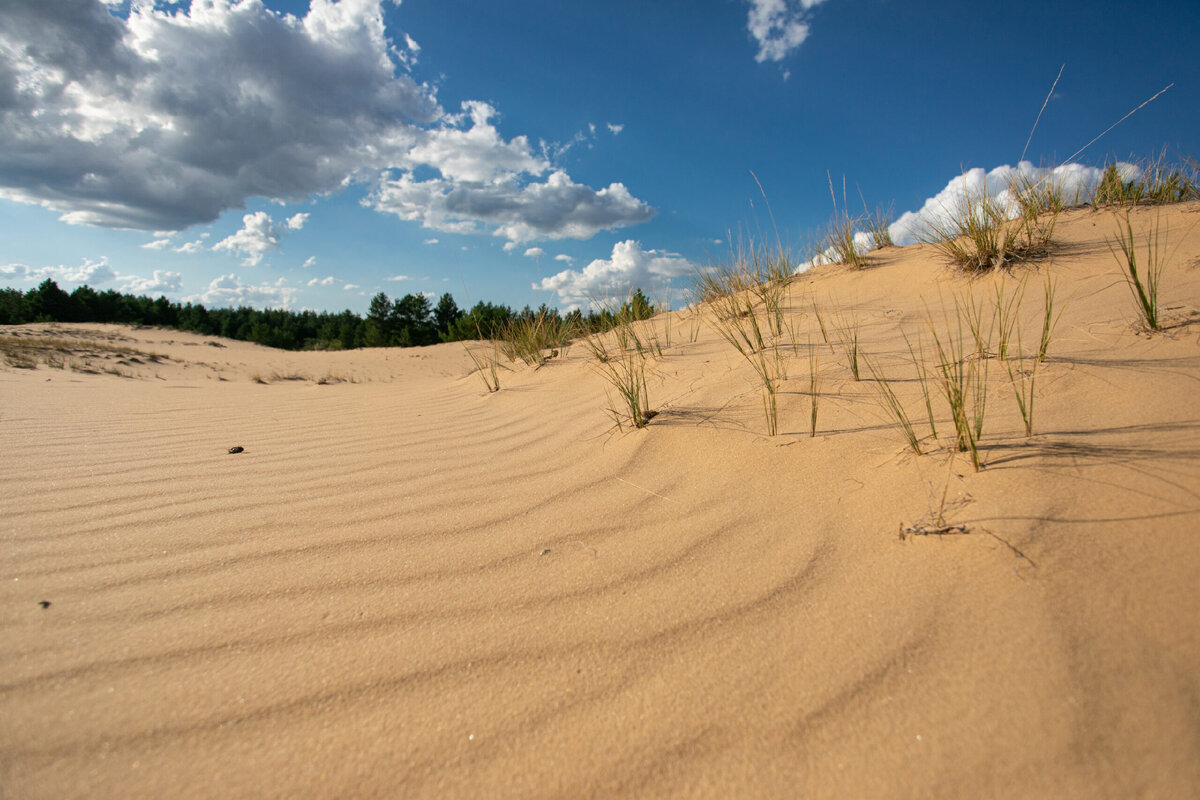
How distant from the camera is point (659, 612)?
48.5 inches

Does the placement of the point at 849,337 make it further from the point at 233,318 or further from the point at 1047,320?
the point at 233,318

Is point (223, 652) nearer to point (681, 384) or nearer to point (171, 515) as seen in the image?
point (171, 515)

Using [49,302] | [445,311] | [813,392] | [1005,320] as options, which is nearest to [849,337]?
[1005,320]

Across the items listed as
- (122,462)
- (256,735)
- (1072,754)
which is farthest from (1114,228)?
(122,462)

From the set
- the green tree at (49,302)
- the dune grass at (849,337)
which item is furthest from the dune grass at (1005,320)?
the green tree at (49,302)

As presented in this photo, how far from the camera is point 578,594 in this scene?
1322mm

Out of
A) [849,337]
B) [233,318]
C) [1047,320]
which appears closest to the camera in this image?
[1047,320]

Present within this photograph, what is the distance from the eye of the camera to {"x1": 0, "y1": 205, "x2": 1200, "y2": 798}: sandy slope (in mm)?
884

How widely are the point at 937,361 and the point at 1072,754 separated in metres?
1.77

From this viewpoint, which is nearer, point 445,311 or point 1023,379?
point 1023,379

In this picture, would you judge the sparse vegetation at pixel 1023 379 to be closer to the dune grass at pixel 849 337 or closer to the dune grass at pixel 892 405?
the dune grass at pixel 892 405

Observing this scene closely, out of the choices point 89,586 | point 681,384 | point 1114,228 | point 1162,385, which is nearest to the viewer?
point 89,586

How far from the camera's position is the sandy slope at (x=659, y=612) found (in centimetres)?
88

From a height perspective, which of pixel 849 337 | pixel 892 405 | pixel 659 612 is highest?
pixel 849 337
